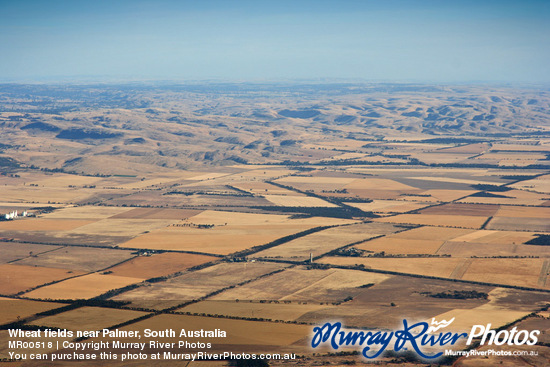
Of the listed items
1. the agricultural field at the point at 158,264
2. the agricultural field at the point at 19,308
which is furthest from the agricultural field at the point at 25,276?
the agricultural field at the point at 158,264

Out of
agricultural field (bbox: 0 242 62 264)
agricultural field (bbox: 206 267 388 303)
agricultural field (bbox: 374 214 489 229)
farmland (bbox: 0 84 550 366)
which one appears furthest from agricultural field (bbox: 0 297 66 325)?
agricultural field (bbox: 374 214 489 229)

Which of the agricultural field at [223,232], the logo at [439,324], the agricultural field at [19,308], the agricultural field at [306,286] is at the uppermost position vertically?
the logo at [439,324]

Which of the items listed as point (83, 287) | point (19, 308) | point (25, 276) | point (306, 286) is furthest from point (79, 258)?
point (306, 286)

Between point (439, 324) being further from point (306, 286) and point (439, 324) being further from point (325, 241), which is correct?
point (325, 241)

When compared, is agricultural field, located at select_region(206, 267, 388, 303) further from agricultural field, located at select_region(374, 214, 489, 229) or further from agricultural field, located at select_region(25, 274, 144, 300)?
agricultural field, located at select_region(374, 214, 489, 229)

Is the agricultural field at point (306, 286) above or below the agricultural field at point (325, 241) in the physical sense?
above

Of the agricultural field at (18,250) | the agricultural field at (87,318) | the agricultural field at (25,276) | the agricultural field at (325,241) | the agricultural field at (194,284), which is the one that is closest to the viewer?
the agricultural field at (87,318)

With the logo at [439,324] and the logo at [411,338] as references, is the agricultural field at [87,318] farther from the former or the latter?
the logo at [439,324]

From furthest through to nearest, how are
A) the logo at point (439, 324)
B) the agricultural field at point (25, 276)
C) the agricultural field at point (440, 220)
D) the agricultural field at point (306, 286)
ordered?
the agricultural field at point (440, 220)
the agricultural field at point (25, 276)
the agricultural field at point (306, 286)
the logo at point (439, 324)

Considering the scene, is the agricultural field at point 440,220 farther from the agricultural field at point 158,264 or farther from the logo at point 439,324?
the logo at point 439,324

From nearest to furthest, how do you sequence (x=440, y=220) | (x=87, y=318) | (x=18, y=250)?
(x=87, y=318) → (x=18, y=250) → (x=440, y=220)

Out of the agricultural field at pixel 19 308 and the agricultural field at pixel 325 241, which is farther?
the agricultural field at pixel 325 241

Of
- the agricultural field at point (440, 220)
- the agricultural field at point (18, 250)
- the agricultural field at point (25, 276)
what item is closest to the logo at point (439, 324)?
the agricultural field at point (25, 276)
